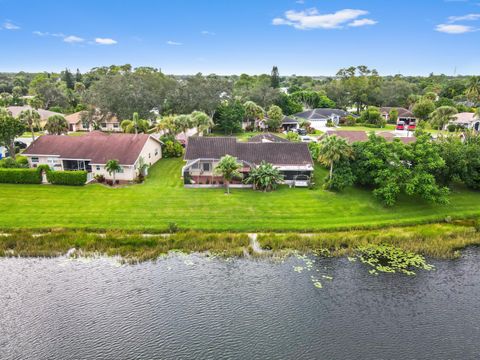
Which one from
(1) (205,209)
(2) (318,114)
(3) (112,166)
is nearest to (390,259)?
(1) (205,209)

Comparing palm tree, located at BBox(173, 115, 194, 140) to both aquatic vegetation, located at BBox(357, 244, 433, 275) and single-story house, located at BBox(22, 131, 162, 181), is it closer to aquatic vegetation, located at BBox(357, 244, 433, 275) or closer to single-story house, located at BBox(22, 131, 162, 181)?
single-story house, located at BBox(22, 131, 162, 181)

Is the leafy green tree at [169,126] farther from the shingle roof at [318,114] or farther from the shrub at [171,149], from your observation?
the shingle roof at [318,114]

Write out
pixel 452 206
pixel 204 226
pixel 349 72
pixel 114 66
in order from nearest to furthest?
pixel 204 226
pixel 452 206
pixel 349 72
pixel 114 66

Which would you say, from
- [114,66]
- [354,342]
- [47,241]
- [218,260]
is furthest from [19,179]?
[114,66]

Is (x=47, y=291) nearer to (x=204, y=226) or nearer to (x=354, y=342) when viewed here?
(x=204, y=226)

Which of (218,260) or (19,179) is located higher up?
(19,179)

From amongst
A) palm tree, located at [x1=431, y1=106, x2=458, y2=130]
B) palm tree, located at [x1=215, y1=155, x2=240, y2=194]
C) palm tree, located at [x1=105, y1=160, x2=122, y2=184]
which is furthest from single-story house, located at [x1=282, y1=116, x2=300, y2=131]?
palm tree, located at [x1=105, y1=160, x2=122, y2=184]
